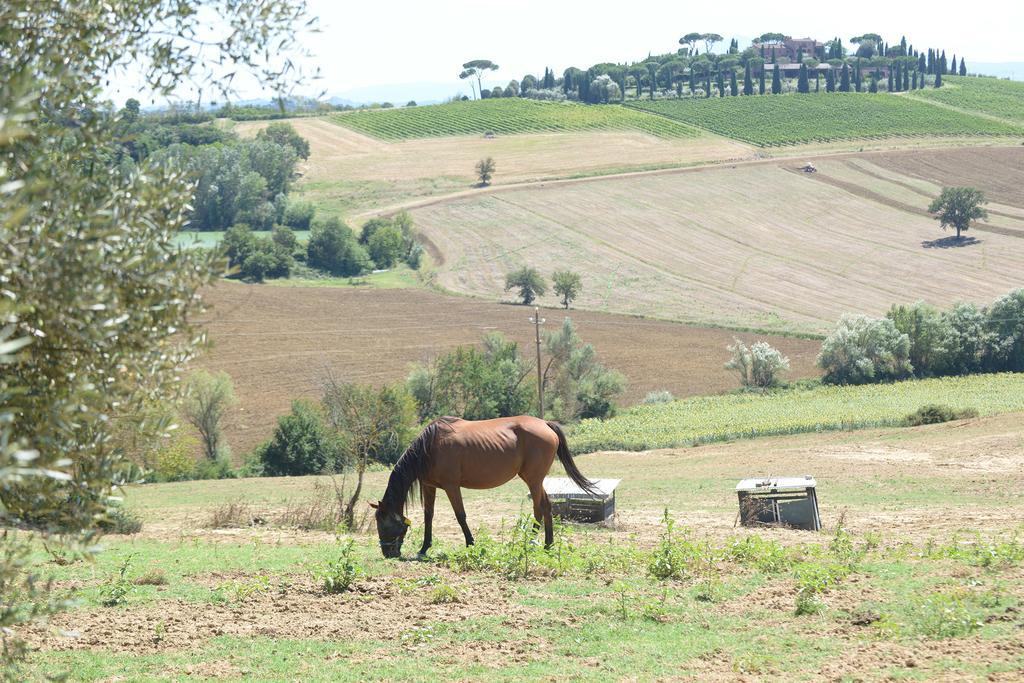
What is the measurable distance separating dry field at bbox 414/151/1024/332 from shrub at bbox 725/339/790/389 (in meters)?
13.1

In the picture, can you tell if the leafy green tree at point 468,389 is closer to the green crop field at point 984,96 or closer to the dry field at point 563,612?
the dry field at point 563,612

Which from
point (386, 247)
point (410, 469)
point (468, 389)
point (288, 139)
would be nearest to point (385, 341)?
point (468, 389)

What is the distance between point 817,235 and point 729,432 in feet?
204

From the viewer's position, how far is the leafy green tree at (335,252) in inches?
3967

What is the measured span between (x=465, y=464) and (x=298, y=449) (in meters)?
31.1

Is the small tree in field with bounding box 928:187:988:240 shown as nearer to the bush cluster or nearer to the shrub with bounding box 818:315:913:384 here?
the bush cluster

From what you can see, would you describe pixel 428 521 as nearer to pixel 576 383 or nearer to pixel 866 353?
pixel 576 383

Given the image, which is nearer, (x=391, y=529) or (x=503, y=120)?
(x=391, y=529)

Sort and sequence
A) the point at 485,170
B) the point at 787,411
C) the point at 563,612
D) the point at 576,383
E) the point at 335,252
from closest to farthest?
the point at 563,612 → the point at 787,411 → the point at 576,383 → the point at 335,252 → the point at 485,170

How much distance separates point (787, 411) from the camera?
5631 centimetres

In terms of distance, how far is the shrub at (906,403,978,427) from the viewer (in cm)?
4806

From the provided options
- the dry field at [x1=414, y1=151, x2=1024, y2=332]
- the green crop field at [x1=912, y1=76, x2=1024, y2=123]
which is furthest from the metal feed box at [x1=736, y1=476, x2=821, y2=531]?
the green crop field at [x1=912, y1=76, x2=1024, y2=123]

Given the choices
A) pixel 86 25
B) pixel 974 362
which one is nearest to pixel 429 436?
pixel 86 25

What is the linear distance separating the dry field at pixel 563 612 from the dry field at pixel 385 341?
41.0 meters
